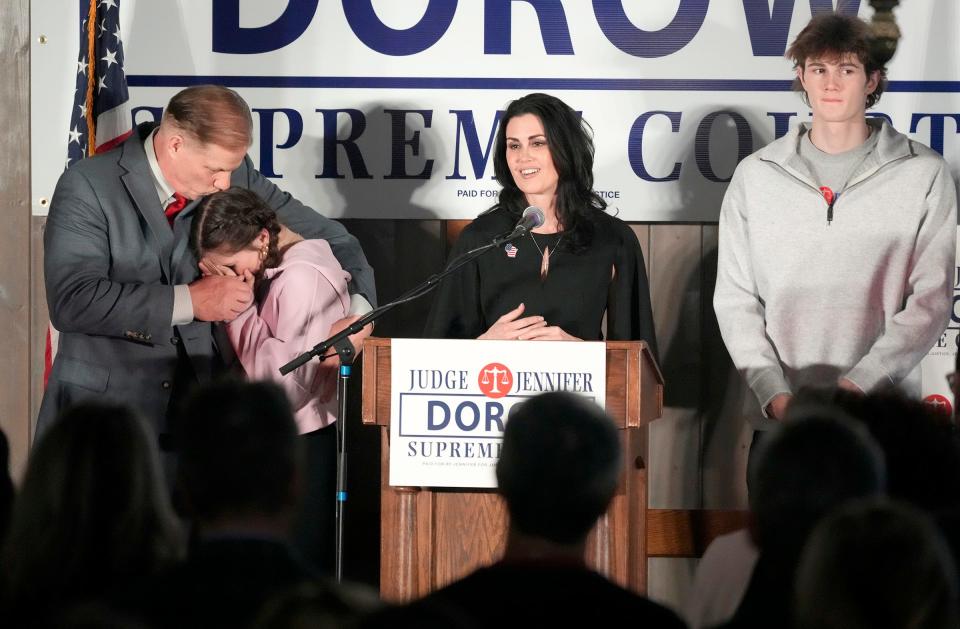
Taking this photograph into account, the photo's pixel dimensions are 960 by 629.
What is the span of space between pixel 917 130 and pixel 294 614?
3925mm

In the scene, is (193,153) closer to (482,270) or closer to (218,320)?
(218,320)

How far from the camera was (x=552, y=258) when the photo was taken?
4090mm

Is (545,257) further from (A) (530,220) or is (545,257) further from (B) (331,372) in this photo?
(B) (331,372)

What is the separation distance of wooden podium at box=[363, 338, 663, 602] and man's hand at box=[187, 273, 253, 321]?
0.64 m

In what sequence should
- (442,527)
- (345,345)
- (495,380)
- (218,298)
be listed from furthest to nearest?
(218,298), (345,345), (442,527), (495,380)

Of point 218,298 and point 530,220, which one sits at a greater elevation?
point 530,220

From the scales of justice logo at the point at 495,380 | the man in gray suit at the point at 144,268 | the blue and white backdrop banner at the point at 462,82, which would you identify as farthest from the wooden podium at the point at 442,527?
the blue and white backdrop banner at the point at 462,82

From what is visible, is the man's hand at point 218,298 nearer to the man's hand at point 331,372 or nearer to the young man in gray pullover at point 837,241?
the man's hand at point 331,372

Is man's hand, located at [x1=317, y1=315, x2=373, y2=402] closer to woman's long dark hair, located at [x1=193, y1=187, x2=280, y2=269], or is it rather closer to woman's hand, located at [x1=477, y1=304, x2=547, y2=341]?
woman's long dark hair, located at [x1=193, y1=187, x2=280, y2=269]

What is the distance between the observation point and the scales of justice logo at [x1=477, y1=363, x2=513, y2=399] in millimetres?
3248

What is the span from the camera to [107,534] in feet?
5.83

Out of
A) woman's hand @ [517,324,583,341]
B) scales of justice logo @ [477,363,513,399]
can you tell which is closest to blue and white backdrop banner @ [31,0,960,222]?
woman's hand @ [517,324,583,341]

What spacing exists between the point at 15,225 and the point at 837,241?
316 cm

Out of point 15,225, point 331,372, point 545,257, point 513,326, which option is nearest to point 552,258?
point 545,257
